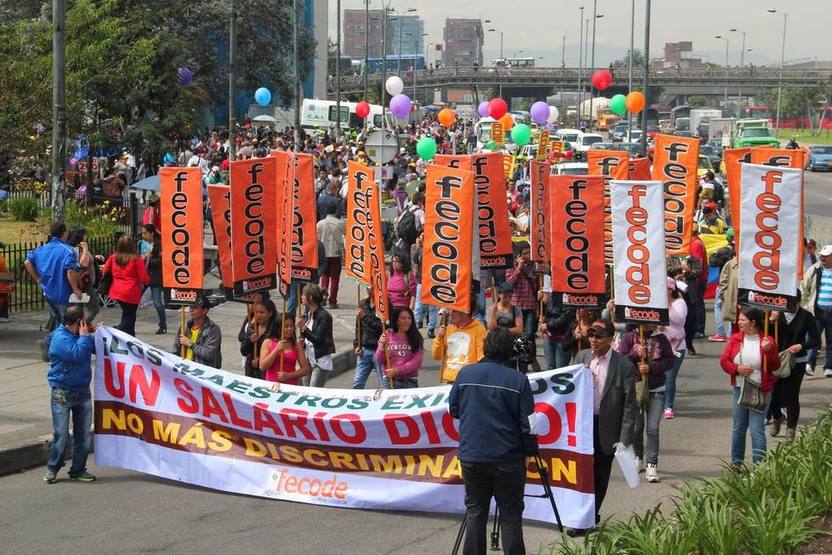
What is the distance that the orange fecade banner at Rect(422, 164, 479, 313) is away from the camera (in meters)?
11.4

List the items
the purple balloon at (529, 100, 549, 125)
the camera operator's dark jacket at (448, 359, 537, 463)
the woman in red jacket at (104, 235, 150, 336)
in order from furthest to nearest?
the purple balloon at (529, 100, 549, 125), the woman in red jacket at (104, 235, 150, 336), the camera operator's dark jacket at (448, 359, 537, 463)

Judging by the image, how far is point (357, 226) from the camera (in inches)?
516

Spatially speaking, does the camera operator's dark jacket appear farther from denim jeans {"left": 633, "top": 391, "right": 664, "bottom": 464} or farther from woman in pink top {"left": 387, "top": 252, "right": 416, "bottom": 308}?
woman in pink top {"left": 387, "top": 252, "right": 416, "bottom": 308}

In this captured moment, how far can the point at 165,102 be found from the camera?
30.6 meters

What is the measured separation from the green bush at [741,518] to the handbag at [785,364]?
1.78 m

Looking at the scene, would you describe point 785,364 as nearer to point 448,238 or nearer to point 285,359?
point 448,238

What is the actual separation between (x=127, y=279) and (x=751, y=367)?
8598mm

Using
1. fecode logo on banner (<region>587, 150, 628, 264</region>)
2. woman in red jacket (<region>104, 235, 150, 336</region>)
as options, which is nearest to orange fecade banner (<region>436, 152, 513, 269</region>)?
fecode logo on banner (<region>587, 150, 628, 264</region>)

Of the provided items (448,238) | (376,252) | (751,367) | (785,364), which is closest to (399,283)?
(376,252)

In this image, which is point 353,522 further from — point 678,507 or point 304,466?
point 678,507

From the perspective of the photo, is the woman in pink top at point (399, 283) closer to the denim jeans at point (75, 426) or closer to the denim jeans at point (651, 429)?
the denim jeans at point (651, 429)

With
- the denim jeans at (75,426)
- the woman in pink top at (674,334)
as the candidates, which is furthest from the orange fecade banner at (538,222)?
the denim jeans at (75,426)

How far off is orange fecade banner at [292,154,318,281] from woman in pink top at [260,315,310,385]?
1.75 meters

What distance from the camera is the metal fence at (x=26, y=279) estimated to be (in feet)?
64.8
